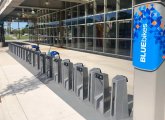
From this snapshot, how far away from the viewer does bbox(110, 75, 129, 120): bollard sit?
412 cm

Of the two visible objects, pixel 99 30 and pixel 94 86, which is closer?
pixel 94 86

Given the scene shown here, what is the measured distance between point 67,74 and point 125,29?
8178mm

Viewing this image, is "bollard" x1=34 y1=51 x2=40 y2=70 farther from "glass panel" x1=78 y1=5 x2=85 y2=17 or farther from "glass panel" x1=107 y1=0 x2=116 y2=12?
"glass panel" x1=78 y1=5 x2=85 y2=17

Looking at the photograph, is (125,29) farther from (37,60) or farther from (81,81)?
(81,81)

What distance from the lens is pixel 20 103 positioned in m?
5.37

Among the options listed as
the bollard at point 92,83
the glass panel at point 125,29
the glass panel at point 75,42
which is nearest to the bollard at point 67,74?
the bollard at point 92,83

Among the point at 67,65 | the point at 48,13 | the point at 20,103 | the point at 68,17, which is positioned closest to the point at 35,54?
the point at 67,65

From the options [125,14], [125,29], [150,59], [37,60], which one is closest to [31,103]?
[150,59]

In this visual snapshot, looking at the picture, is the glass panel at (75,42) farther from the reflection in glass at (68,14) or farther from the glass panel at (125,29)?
the glass panel at (125,29)

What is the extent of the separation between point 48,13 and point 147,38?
93.3 feet

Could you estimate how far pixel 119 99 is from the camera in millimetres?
4168

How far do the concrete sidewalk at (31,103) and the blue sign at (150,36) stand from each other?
1.91 meters

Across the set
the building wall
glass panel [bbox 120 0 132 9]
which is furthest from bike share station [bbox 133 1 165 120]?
glass panel [bbox 120 0 132 9]

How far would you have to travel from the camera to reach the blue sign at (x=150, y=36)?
3.24 metres
